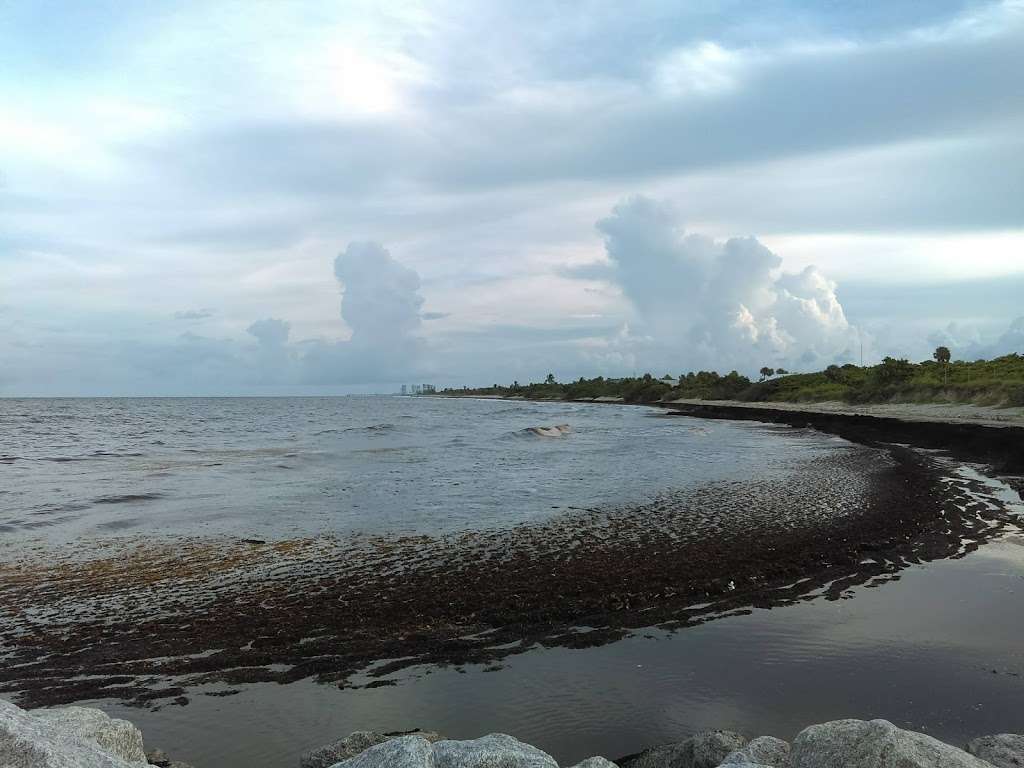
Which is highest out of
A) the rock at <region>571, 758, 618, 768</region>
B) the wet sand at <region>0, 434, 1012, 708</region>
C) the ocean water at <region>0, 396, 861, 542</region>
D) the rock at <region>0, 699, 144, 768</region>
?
the rock at <region>0, 699, 144, 768</region>

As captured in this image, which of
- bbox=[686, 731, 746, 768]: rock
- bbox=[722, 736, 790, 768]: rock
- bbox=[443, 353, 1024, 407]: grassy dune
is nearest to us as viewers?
bbox=[722, 736, 790, 768]: rock

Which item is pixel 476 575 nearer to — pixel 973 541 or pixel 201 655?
pixel 201 655

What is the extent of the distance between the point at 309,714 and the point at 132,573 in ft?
27.3

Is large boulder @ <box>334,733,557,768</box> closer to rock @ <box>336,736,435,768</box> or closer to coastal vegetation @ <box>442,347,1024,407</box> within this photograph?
rock @ <box>336,736,435,768</box>

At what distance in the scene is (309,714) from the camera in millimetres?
7723

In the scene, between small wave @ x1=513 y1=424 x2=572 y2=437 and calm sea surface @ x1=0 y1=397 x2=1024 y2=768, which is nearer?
calm sea surface @ x1=0 y1=397 x2=1024 y2=768

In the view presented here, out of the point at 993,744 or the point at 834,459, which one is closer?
the point at 993,744

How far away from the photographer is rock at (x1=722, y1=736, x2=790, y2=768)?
229 inches

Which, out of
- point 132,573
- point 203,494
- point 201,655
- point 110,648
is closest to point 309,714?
point 201,655

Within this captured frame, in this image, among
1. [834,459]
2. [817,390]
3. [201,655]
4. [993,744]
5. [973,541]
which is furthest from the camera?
[817,390]

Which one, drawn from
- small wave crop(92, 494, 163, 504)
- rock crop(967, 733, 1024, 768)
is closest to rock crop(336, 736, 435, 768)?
rock crop(967, 733, 1024, 768)

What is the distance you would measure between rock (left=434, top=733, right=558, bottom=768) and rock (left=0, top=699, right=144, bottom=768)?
8.10 ft

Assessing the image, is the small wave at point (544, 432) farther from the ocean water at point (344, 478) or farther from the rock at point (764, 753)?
the rock at point (764, 753)

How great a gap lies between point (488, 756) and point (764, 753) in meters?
2.59
